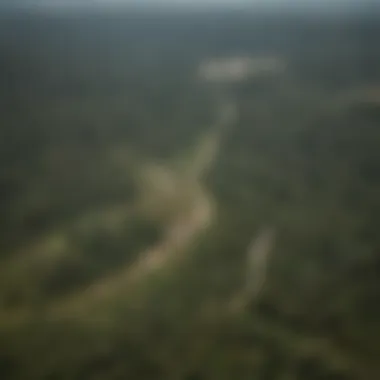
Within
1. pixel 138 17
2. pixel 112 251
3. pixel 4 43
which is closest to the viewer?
pixel 112 251

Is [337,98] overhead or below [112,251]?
overhead

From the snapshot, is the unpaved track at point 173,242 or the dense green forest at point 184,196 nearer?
the dense green forest at point 184,196

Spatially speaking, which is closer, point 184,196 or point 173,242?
point 173,242

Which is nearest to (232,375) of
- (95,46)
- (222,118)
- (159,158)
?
(159,158)

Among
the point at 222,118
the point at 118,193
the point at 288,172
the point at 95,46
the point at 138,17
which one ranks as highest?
the point at 138,17

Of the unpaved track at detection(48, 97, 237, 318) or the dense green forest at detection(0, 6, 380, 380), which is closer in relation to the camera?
the dense green forest at detection(0, 6, 380, 380)

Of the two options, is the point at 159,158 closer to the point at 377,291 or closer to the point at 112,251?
the point at 112,251

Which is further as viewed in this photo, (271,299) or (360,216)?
(360,216)

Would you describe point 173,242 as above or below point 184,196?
below
